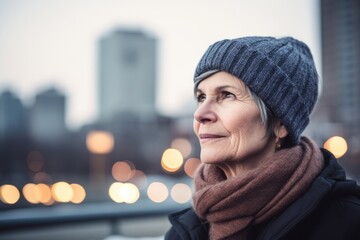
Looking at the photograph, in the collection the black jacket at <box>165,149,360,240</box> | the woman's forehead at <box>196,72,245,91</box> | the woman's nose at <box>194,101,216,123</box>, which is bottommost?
the black jacket at <box>165,149,360,240</box>

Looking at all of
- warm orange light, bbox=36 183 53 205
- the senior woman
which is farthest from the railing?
warm orange light, bbox=36 183 53 205

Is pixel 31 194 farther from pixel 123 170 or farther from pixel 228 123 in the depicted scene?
pixel 228 123

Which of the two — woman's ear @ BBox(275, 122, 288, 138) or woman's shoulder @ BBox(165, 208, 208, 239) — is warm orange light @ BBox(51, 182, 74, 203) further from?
woman's ear @ BBox(275, 122, 288, 138)

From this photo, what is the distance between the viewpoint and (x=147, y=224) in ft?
33.7

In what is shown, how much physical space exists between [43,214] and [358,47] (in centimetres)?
10359

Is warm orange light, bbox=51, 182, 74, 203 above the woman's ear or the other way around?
the other way around

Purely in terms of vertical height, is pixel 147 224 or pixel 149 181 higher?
pixel 147 224

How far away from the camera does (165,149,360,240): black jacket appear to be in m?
1.65

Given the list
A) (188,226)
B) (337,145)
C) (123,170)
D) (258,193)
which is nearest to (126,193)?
(337,145)

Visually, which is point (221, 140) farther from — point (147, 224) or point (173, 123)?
point (173, 123)

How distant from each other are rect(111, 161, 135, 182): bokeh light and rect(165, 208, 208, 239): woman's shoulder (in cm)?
5480

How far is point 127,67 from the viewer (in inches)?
4879

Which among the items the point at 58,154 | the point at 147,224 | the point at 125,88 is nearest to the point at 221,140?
the point at 147,224

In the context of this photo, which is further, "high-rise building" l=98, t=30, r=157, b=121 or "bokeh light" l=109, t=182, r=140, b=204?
"high-rise building" l=98, t=30, r=157, b=121
